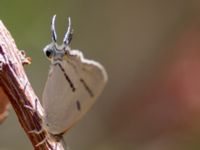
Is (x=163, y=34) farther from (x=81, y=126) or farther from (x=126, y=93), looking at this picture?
(x=81, y=126)

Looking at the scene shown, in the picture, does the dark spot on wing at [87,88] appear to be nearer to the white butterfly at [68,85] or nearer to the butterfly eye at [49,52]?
the white butterfly at [68,85]

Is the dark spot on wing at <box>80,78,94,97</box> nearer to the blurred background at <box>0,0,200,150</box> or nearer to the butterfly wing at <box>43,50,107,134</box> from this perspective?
the butterfly wing at <box>43,50,107,134</box>

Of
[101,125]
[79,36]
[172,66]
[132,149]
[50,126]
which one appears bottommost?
[50,126]

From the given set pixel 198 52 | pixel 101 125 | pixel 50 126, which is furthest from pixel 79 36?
pixel 50 126

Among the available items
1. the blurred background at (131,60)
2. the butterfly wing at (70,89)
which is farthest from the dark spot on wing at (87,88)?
the blurred background at (131,60)

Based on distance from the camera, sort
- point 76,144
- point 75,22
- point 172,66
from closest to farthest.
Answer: point 76,144, point 75,22, point 172,66

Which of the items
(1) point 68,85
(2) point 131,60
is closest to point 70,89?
(1) point 68,85

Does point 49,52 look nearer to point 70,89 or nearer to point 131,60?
point 70,89

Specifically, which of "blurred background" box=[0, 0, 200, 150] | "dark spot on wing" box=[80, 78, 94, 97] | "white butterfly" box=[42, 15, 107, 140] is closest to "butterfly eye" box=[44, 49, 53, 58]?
"white butterfly" box=[42, 15, 107, 140]
